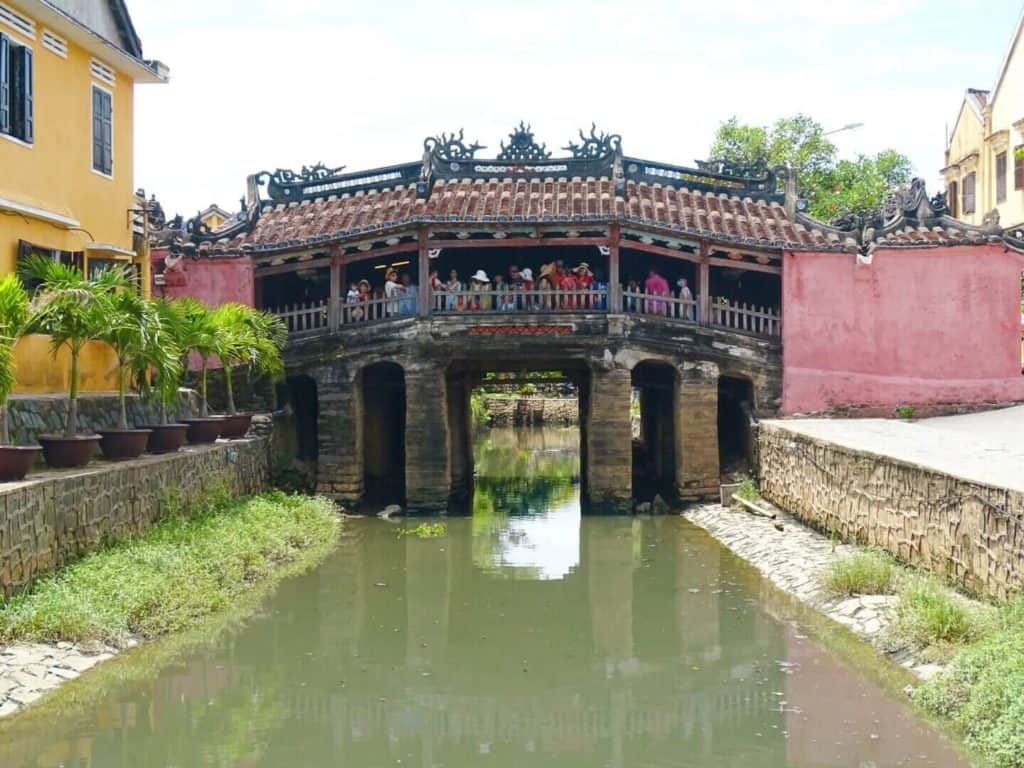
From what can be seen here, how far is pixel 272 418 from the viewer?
65.0ft

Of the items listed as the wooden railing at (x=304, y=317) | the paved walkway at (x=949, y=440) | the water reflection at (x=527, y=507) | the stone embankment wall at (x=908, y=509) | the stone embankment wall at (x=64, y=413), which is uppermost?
the wooden railing at (x=304, y=317)

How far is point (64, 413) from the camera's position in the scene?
1390cm

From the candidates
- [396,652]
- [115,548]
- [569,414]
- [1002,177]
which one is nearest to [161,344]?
[115,548]

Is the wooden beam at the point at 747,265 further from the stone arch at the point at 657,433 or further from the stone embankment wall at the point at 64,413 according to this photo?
the stone embankment wall at the point at 64,413

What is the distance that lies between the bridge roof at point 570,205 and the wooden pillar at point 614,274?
340 millimetres

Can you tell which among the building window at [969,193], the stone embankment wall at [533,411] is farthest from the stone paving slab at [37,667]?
the stone embankment wall at [533,411]

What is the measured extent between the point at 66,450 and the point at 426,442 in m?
7.61

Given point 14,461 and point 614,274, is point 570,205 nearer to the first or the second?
point 614,274

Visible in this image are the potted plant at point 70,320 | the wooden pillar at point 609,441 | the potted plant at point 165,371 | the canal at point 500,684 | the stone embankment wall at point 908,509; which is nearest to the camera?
the canal at point 500,684

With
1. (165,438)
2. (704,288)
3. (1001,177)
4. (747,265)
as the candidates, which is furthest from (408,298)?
(1001,177)

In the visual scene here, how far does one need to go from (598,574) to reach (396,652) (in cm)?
443

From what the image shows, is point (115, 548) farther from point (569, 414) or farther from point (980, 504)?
point (569, 414)

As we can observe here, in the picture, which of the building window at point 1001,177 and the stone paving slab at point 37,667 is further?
the building window at point 1001,177

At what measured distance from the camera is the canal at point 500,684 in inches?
313
